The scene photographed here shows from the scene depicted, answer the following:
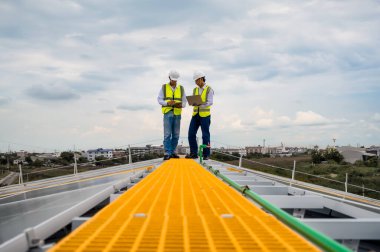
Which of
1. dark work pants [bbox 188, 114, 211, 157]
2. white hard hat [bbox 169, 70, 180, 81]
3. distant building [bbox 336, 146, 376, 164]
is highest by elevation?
white hard hat [bbox 169, 70, 180, 81]

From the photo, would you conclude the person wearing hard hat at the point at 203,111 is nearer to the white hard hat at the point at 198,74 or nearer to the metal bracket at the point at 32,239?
the white hard hat at the point at 198,74

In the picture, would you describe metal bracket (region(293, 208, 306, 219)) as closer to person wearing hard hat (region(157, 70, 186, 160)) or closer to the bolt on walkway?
the bolt on walkway

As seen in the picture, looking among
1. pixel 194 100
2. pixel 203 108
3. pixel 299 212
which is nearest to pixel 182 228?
pixel 299 212

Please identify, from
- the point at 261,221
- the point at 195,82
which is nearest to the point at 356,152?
the point at 195,82

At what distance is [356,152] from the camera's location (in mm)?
98062

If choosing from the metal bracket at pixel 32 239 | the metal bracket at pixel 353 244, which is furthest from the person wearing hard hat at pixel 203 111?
the metal bracket at pixel 32 239

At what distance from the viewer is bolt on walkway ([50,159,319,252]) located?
2066 millimetres

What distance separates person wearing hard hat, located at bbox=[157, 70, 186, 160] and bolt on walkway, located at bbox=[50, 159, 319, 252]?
6.31 m

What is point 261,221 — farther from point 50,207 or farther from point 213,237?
point 50,207

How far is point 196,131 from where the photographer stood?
1091 centimetres

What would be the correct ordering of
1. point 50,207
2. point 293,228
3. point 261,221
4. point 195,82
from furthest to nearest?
point 195,82 → point 50,207 → point 261,221 → point 293,228

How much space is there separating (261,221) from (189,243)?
2.49 feet

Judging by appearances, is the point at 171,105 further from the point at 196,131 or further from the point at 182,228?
the point at 182,228

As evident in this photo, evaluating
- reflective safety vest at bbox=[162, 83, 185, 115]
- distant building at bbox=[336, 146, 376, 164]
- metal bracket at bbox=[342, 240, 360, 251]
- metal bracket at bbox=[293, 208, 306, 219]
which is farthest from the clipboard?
distant building at bbox=[336, 146, 376, 164]
